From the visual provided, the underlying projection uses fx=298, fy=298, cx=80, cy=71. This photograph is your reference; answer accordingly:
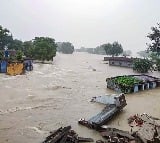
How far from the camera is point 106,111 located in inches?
1009

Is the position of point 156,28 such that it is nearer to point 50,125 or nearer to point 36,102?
point 36,102

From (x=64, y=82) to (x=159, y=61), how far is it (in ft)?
83.0

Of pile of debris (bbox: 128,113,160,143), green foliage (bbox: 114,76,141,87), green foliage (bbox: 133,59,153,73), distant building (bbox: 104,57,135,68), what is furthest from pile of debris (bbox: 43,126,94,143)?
distant building (bbox: 104,57,135,68)

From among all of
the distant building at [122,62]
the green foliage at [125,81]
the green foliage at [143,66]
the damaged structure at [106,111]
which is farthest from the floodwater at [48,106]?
the distant building at [122,62]

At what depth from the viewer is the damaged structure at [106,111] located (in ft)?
73.3

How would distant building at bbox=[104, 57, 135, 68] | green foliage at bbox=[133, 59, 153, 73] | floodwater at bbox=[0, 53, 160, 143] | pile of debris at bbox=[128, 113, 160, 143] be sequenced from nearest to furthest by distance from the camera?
pile of debris at bbox=[128, 113, 160, 143] → floodwater at bbox=[0, 53, 160, 143] → green foliage at bbox=[133, 59, 153, 73] → distant building at bbox=[104, 57, 135, 68]

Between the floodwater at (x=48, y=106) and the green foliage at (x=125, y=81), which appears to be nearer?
the floodwater at (x=48, y=106)

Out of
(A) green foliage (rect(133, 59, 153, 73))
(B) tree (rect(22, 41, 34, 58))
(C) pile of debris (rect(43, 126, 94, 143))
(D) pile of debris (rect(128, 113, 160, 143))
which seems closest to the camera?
(C) pile of debris (rect(43, 126, 94, 143))

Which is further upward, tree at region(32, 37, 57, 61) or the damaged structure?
tree at region(32, 37, 57, 61)

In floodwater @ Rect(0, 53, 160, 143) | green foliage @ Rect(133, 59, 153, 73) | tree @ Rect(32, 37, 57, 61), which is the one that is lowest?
floodwater @ Rect(0, 53, 160, 143)

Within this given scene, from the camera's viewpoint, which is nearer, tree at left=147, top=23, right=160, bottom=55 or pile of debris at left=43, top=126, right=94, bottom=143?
pile of debris at left=43, top=126, right=94, bottom=143

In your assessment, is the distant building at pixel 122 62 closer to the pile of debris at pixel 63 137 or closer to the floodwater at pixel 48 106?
the floodwater at pixel 48 106

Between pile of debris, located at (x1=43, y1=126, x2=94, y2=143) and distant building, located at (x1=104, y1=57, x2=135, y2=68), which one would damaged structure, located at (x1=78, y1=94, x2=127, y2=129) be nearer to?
pile of debris, located at (x1=43, y1=126, x2=94, y2=143)

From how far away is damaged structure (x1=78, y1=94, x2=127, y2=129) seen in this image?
22348 mm
